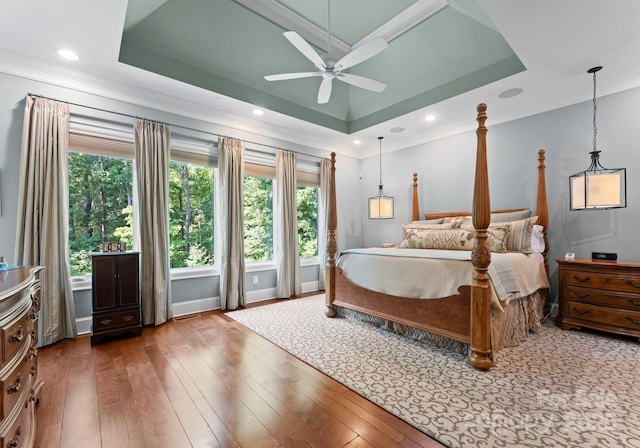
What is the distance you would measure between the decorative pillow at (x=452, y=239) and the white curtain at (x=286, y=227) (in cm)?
181

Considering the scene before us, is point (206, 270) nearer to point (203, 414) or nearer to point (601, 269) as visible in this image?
point (203, 414)

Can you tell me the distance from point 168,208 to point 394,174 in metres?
3.90

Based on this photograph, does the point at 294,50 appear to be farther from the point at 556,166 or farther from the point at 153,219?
the point at 556,166

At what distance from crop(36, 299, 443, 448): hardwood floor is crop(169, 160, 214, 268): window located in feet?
4.67

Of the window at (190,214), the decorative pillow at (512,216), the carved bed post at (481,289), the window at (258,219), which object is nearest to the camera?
the carved bed post at (481,289)

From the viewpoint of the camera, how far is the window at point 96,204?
3213 mm

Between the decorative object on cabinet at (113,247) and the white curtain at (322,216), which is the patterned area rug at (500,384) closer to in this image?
the decorative object on cabinet at (113,247)

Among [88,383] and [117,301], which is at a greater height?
[117,301]

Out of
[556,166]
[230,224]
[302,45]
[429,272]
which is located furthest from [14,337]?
[556,166]

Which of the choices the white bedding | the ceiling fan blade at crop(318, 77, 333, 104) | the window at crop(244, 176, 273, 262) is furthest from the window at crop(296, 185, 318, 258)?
the ceiling fan blade at crop(318, 77, 333, 104)

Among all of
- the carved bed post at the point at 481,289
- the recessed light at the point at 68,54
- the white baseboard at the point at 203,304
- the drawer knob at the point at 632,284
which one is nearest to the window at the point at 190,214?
the white baseboard at the point at 203,304

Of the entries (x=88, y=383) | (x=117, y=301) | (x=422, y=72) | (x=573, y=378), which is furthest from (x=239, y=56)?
(x=573, y=378)

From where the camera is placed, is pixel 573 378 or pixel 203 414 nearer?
pixel 203 414

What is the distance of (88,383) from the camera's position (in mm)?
2119
